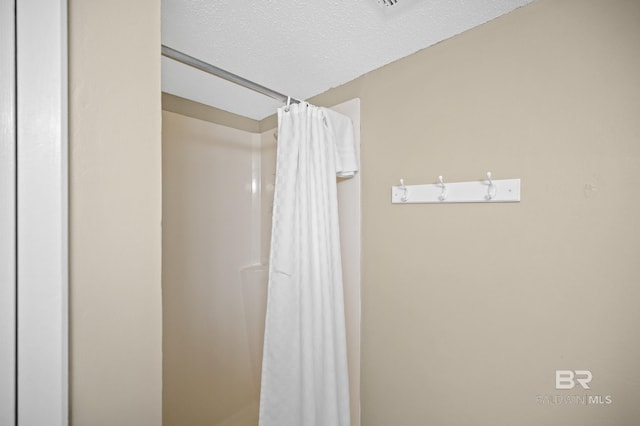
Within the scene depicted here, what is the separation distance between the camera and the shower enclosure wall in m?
1.54

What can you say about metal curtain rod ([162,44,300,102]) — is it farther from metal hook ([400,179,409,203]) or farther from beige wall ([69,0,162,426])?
metal hook ([400,179,409,203])

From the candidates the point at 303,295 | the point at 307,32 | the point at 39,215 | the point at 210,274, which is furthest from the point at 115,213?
the point at 210,274

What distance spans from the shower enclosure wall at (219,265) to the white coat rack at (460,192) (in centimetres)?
26

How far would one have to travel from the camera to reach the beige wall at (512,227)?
73 centimetres

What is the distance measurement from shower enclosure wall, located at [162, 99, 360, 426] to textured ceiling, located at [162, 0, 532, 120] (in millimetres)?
286

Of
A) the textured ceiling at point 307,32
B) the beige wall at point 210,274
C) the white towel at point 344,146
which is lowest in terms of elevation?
the beige wall at point 210,274

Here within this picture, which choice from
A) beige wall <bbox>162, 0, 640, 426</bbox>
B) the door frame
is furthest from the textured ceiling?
the door frame

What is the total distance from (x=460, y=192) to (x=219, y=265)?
1494 millimetres

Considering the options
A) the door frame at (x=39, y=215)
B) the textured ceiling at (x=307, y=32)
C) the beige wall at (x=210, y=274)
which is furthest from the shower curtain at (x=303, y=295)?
the beige wall at (x=210, y=274)

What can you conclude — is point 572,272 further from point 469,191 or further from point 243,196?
point 243,196

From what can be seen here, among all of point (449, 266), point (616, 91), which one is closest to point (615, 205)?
point (616, 91)

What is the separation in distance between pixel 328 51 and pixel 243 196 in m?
1.17

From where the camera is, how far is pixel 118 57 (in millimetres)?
566

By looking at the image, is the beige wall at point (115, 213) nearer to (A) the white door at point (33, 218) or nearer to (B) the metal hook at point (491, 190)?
(A) the white door at point (33, 218)
